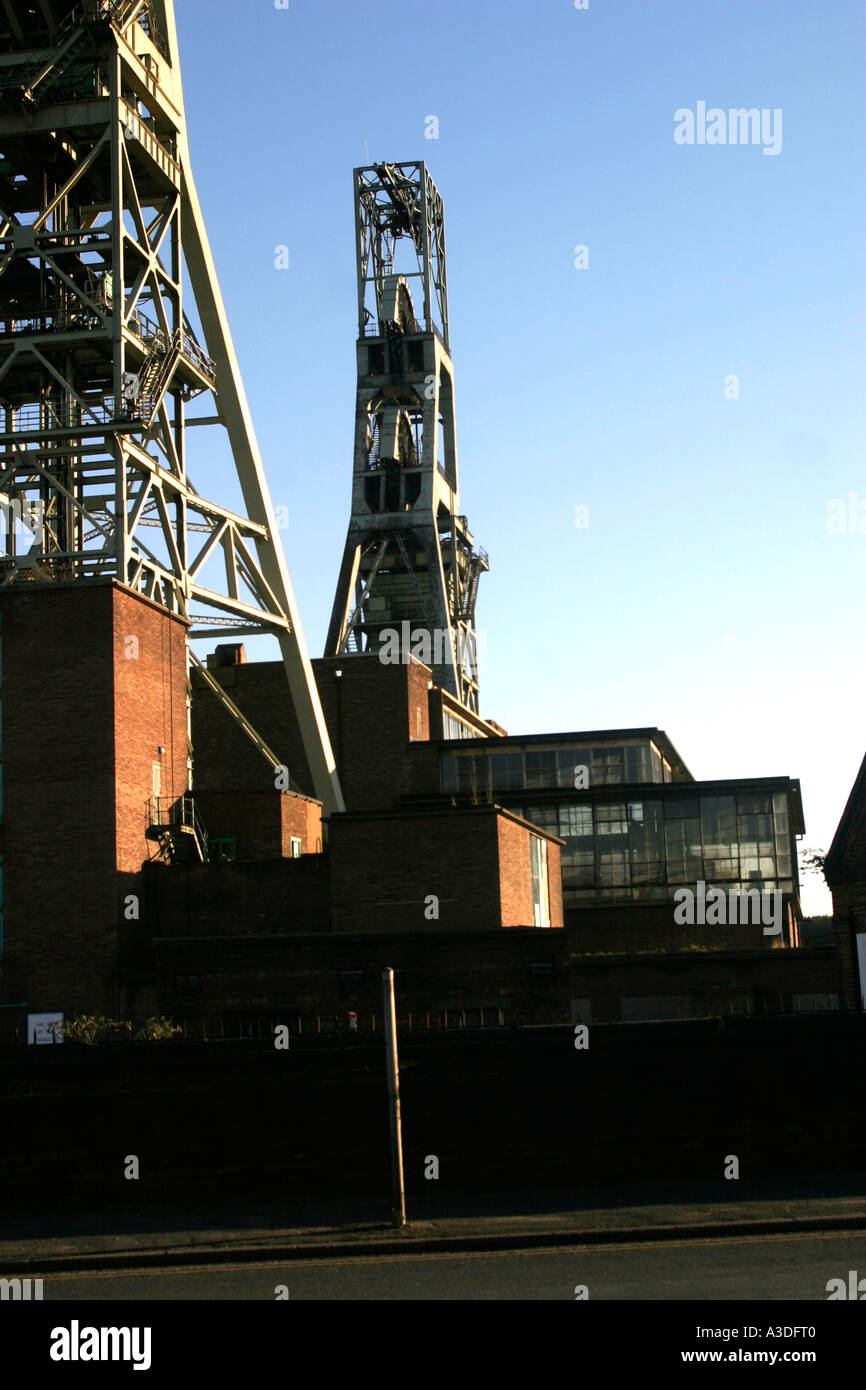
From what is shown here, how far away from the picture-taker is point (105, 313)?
3616cm

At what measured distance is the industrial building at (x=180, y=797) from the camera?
28219mm

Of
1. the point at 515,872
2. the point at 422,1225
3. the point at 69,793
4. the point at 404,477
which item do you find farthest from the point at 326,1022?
the point at 404,477

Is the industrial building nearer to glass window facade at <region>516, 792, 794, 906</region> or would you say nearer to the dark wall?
glass window facade at <region>516, 792, 794, 906</region>

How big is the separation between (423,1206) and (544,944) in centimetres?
912

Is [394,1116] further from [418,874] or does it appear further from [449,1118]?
[418,874]

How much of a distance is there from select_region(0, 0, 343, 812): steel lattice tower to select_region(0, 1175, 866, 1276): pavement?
60.0ft

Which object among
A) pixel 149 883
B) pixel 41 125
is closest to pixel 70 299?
pixel 41 125

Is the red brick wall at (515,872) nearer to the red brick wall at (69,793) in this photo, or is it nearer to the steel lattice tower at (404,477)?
the red brick wall at (69,793)

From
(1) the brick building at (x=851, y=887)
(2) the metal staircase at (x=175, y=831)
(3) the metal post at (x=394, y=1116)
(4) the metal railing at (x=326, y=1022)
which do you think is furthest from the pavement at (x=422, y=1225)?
Answer: (2) the metal staircase at (x=175, y=831)

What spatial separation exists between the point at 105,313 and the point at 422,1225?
25838mm

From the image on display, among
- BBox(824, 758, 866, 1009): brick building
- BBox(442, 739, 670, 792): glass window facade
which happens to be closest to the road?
BBox(824, 758, 866, 1009): brick building

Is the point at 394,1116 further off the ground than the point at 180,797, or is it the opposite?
the point at 180,797

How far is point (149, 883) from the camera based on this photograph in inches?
1315

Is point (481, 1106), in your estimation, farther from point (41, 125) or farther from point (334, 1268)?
point (41, 125)
